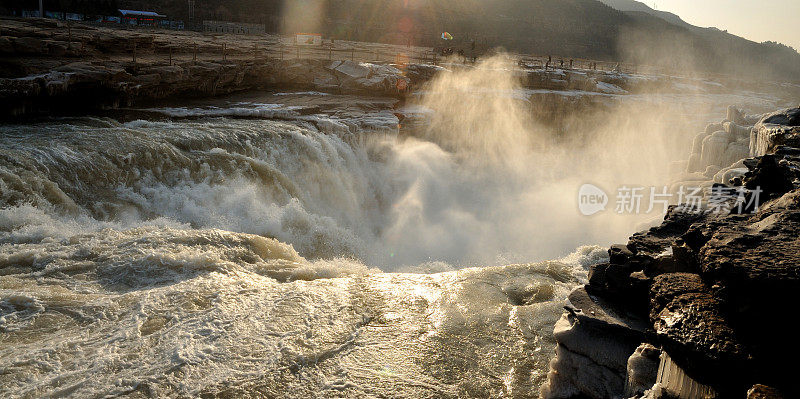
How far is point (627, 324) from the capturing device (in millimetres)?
4004

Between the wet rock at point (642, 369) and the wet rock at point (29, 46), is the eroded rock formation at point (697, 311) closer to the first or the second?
the wet rock at point (642, 369)

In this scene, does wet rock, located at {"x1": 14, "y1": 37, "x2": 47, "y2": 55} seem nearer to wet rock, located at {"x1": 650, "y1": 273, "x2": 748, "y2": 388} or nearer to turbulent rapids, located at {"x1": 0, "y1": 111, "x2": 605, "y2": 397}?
turbulent rapids, located at {"x1": 0, "y1": 111, "x2": 605, "y2": 397}

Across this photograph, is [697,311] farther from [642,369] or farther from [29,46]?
[29,46]

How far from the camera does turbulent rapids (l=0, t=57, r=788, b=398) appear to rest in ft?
14.2

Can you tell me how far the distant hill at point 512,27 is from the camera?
40.2 m

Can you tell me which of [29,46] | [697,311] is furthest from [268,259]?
[29,46]

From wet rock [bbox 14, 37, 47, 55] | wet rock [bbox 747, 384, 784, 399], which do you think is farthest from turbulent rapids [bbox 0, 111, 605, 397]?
wet rock [bbox 14, 37, 47, 55]

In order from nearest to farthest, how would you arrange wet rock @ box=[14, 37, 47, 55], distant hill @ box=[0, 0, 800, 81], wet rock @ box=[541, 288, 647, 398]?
wet rock @ box=[541, 288, 647, 398] → wet rock @ box=[14, 37, 47, 55] → distant hill @ box=[0, 0, 800, 81]

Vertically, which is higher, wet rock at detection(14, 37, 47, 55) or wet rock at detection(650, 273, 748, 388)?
wet rock at detection(14, 37, 47, 55)

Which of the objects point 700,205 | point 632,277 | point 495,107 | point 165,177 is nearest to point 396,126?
point 495,107

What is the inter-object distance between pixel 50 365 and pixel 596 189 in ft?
44.9

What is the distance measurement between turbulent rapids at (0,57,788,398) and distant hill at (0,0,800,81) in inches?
994

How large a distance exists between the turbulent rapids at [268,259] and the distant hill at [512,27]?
25.2 metres

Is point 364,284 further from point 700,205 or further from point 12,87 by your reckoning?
point 12,87
